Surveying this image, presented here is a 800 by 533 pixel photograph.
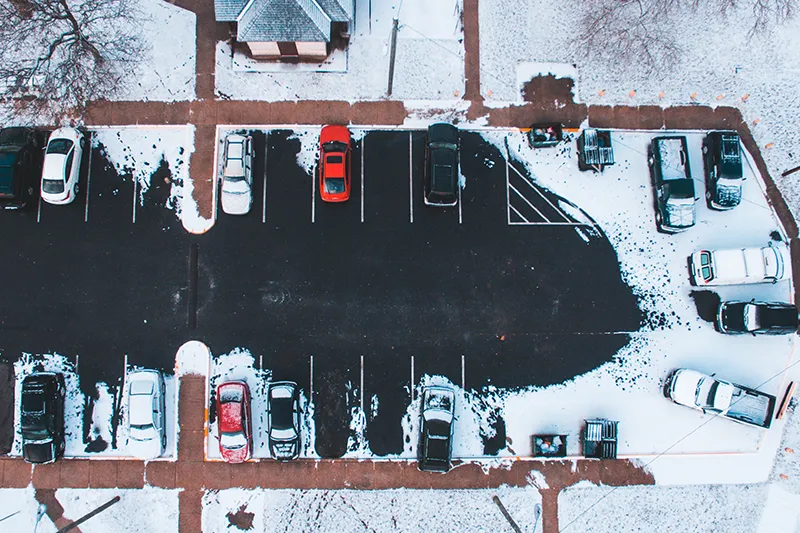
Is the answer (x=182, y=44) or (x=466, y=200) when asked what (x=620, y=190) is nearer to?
(x=466, y=200)

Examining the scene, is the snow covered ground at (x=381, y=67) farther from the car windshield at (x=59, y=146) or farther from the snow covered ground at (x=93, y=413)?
the snow covered ground at (x=93, y=413)

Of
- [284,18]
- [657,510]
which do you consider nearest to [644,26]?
[284,18]

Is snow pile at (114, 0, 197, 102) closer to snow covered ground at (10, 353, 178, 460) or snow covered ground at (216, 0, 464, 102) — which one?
snow covered ground at (216, 0, 464, 102)

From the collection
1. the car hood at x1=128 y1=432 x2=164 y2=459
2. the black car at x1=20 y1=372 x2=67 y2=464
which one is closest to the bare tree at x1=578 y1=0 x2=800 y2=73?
the car hood at x1=128 y1=432 x2=164 y2=459

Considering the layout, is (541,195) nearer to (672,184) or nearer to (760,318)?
(672,184)

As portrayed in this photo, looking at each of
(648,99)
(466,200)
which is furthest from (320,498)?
(648,99)

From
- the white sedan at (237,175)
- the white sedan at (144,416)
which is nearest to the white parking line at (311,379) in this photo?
the white sedan at (144,416)
